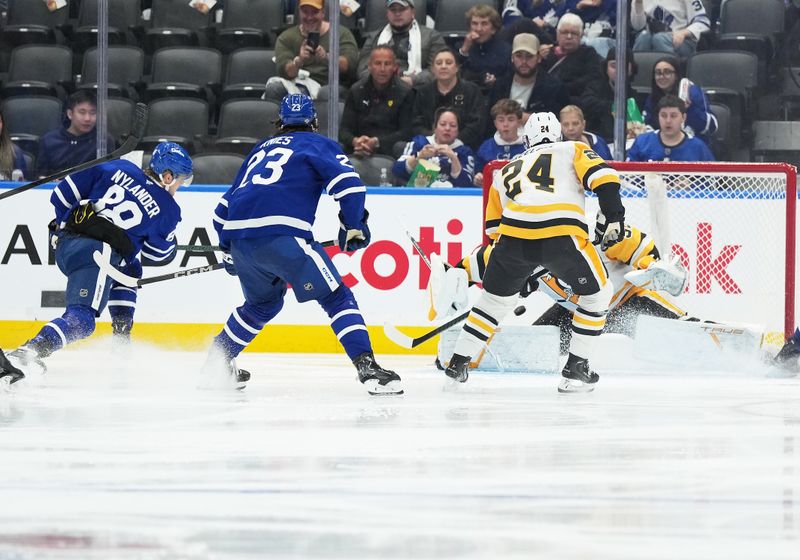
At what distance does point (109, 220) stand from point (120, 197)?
11cm

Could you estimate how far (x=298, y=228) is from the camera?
15.4ft

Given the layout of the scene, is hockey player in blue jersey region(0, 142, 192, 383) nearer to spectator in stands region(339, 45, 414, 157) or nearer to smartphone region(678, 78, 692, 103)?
spectator in stands region(339, 45, 414, 157)

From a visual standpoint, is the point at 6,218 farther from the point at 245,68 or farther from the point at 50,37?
the point at 245,68

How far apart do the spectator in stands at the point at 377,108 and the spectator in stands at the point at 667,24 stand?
119 cm

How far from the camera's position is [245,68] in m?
7.00

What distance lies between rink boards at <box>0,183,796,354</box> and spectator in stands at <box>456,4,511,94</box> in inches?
23.1

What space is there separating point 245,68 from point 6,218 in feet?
4.80

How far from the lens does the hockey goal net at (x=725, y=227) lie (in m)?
6.05

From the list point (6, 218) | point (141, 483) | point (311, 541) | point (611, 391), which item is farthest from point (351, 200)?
point (6, 218)

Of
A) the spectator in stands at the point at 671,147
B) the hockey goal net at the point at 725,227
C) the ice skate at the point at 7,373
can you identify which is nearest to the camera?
the ice skate at the point at 7,373

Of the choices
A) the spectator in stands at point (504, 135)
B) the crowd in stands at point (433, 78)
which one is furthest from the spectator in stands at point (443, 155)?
the spectator in stands at point (504, 135)

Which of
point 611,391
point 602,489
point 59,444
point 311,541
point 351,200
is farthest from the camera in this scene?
point 611,391

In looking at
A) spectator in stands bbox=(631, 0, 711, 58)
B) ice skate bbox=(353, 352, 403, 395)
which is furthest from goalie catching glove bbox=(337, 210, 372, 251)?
spectator in stands bbox=(631, 0, 711, 58)

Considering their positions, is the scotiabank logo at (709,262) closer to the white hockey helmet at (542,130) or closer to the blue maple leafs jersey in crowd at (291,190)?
the white hockey helmet at (542,130)
